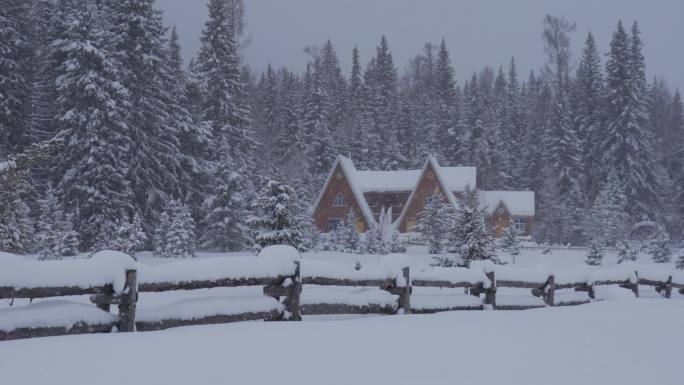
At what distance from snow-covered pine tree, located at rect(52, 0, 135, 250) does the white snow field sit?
2522 cm

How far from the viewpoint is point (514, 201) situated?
57.9 metres

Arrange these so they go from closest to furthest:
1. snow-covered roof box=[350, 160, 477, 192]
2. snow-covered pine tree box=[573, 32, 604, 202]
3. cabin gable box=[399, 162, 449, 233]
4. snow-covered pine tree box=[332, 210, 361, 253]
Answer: snow-covered pine tree box=[332, 210, 361, 253]
cabin gable box=[399, 162, 449, 233]
snow-covered roof box=[350, 160, 477, 192]
snow-covered pine tree box=[573, 32, 604, 202]

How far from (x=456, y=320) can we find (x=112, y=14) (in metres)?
34.9

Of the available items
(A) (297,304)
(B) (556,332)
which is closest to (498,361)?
(B) (556,332)

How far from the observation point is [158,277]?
26.0ft

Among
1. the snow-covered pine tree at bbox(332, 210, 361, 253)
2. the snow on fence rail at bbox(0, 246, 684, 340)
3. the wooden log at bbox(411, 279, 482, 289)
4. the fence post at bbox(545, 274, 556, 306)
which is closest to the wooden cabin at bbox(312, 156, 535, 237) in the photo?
the snow-covered pine tree at bbox(332, 210, 361, 253)

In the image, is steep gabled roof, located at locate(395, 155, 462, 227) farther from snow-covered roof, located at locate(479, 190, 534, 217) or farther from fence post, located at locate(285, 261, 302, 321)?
fence post, located at locate(285, 261, 302, 321)

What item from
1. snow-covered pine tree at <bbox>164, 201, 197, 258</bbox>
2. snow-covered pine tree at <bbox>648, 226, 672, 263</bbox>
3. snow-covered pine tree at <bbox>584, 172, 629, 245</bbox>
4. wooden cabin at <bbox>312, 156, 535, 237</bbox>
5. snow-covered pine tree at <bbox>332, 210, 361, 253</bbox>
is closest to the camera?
snow-covered pine tree at <bbox>164, 201, 197, 258</bbox>

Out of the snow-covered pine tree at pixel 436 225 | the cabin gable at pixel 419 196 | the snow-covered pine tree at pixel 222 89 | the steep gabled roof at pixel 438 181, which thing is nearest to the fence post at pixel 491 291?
the snow-covered pine tree at pixel 436 225

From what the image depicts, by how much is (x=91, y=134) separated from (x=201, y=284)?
26.6 meters

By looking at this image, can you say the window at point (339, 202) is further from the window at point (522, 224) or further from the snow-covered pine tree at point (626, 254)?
the snow-covered pine tree at point (626, 254)

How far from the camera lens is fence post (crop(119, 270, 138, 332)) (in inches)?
298

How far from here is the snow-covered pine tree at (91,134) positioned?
31.5 m

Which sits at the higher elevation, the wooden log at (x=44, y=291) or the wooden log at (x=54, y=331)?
the wooden log at (x=44, y=291)
